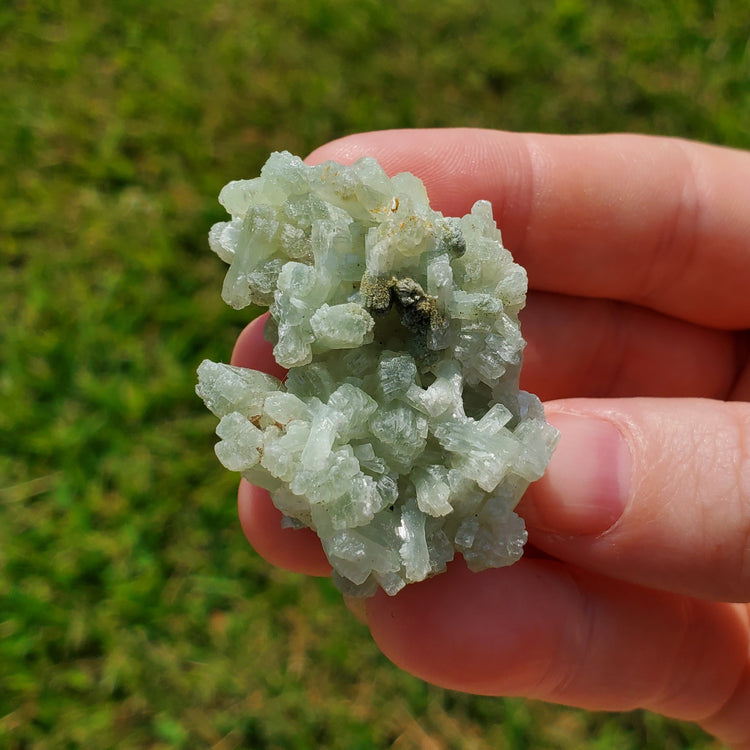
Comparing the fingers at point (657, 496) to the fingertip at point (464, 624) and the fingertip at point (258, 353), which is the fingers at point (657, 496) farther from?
the fingertip at point (258, 353)

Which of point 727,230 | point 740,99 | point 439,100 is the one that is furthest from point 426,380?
point 740,99

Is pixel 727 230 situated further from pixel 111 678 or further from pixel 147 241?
pixel 111 678

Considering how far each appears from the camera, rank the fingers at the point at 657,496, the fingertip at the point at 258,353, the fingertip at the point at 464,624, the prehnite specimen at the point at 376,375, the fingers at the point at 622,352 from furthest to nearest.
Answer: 1. the fingers at the point at 622,352
2. the fingertip at the point at 258,353
3. the fingertip at the point at 464,624
4. the fingers at the point at 657,496
5. the prehnite specimen at the point at 376,375

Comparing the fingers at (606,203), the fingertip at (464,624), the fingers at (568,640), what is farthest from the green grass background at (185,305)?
the fingers at (606,203)

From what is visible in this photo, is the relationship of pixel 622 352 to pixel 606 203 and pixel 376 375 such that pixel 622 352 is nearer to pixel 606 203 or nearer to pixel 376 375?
pixel 606 203

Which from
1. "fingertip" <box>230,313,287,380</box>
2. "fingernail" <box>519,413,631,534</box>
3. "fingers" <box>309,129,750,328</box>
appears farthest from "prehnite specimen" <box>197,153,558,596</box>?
"fingers" <box>309,129,750,328</box>

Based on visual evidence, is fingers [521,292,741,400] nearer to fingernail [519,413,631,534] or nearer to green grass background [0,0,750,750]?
fingernail [519,413,631,534]

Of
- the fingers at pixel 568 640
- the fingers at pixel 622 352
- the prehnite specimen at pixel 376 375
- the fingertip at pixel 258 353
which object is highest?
the prehnite specimen at pixel 376 375

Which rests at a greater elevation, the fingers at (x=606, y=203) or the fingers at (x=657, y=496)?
the fingers at (x=606, y=203)
